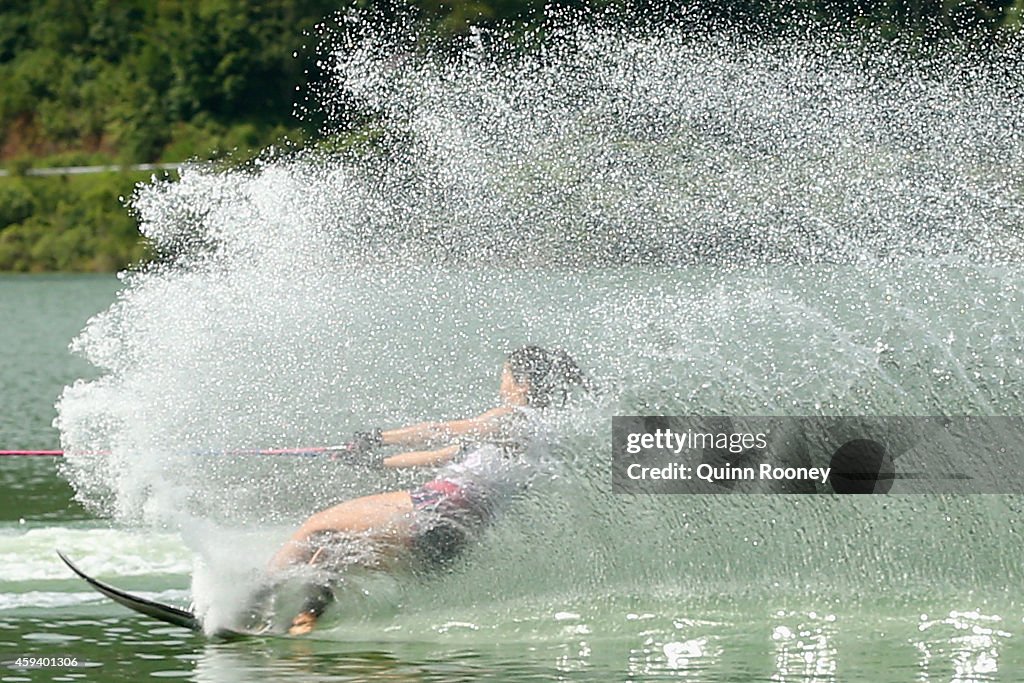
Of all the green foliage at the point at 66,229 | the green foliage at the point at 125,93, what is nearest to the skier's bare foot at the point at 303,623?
the green foliage at the point at 125,93

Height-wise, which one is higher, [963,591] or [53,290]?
[53,290]

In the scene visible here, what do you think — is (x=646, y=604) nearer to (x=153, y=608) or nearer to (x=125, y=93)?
(x=153, y=608)

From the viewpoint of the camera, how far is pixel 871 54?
92.2ft

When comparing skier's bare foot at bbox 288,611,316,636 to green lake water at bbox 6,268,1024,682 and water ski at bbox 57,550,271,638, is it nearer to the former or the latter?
green lake water at bbox 6,268,1024,682


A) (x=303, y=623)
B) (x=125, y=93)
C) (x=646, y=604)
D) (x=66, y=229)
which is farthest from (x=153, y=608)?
(x=125, y=93)

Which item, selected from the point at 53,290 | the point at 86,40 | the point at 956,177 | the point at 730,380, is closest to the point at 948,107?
the point at 956,177

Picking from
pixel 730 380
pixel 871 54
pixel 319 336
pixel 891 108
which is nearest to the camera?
pixel 730 380

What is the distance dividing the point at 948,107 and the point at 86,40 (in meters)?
52.8

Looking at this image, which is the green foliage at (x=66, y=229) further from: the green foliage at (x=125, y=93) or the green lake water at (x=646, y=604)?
the green lake water at (x=646, y=604)

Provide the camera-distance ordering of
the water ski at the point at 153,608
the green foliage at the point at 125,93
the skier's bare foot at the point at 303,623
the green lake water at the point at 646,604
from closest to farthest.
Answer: the green lake water at the point at 646,604, the skier's bare foot at the point at 303,623, the water ski at the point at 153,608, the green foliage at the point at 125,93

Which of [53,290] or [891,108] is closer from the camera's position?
[891,108]

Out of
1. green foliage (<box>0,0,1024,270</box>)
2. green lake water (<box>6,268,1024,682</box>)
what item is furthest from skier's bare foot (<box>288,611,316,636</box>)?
green foliage (<box>0,0,1024,270</box>)

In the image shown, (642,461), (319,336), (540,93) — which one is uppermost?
(540,93)

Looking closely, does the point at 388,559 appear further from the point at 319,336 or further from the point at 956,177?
the point at 956,177
